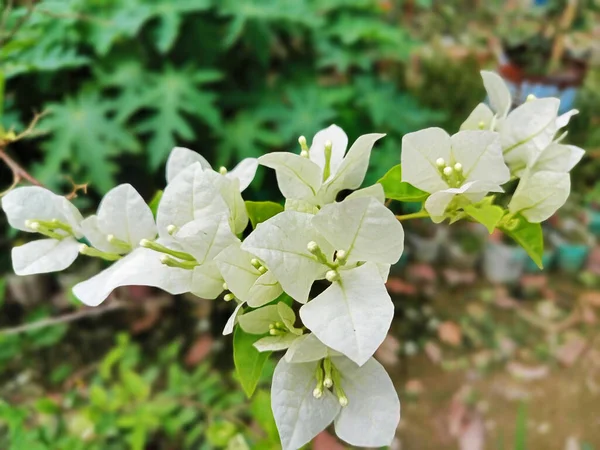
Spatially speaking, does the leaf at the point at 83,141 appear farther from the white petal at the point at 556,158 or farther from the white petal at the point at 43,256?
the white petal at the point at 556,158

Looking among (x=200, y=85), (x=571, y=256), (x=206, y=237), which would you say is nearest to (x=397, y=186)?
(x=206, y=237)

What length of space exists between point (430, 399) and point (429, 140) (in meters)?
1.11

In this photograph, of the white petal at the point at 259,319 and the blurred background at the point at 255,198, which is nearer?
the white petal at the point at 259,319

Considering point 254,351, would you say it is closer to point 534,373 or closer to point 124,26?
point 124,26

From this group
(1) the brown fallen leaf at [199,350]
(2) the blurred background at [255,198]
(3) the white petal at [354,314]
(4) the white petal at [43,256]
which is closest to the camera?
(3) the white petal at [354,314]

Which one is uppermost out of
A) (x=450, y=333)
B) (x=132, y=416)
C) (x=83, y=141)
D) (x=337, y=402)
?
(x=337, y=402)

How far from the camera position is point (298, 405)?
306mm

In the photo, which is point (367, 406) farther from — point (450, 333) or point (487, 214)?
point (450, 333)

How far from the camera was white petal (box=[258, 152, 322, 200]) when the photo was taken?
1.06 ft

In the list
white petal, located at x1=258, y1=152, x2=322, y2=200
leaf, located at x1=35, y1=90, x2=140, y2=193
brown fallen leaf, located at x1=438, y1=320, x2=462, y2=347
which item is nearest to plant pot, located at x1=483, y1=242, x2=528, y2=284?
brown fallen leaf, located at x1=438, y1=320, x2=462, y2=347

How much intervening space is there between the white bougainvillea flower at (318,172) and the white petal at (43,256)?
17 cm

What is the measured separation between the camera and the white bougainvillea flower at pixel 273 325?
0.31 metres

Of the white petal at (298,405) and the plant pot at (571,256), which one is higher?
the white petal at (298,405)

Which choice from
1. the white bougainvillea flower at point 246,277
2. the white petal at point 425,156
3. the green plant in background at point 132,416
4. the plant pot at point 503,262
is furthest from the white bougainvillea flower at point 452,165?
the plant pot at point 503,262
